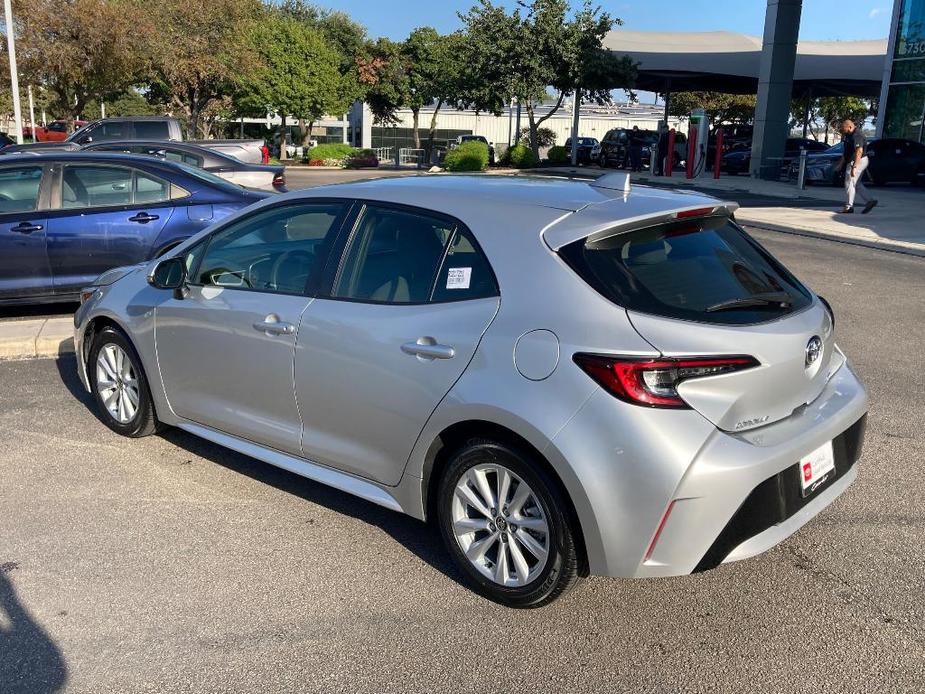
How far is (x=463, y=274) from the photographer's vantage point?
3.64 m

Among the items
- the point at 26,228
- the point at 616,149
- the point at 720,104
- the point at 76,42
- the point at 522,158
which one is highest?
the point at 76,42

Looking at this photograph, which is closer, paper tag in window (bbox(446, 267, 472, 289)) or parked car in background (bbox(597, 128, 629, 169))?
paper tag in window (bbox(446, 267, 472, 289))

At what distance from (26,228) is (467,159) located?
27545 millimetres

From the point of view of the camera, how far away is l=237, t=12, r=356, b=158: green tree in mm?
49719

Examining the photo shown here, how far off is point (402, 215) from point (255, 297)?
0.92 metres

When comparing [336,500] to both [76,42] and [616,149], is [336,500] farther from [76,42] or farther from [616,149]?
[616,149]

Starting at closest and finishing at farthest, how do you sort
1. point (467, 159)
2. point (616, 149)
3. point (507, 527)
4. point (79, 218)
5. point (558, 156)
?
point (507, 527) → point (79, 218) → point (467, 159) → point (616, 149) → point (558, 156)

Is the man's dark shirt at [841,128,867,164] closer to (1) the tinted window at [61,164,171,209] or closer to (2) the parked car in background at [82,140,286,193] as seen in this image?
(2) the parked car in background at [82,140,286,193]

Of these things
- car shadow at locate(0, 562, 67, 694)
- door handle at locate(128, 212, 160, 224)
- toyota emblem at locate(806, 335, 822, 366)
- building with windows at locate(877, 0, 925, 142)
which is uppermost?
building with windows at locate(877, 0, 925, 142)

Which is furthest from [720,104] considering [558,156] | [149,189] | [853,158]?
[149,189]

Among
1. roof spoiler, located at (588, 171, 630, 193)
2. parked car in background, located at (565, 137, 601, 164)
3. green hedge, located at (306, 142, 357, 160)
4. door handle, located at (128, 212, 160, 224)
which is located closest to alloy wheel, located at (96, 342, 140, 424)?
roof spoiler, located at (588, 171, 630, 193)

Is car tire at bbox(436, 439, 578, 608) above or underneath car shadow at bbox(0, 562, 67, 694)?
above

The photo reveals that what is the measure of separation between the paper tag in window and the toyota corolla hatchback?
0.03 feet

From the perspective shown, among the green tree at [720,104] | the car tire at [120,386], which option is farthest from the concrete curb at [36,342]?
the green tree at [720,104]
